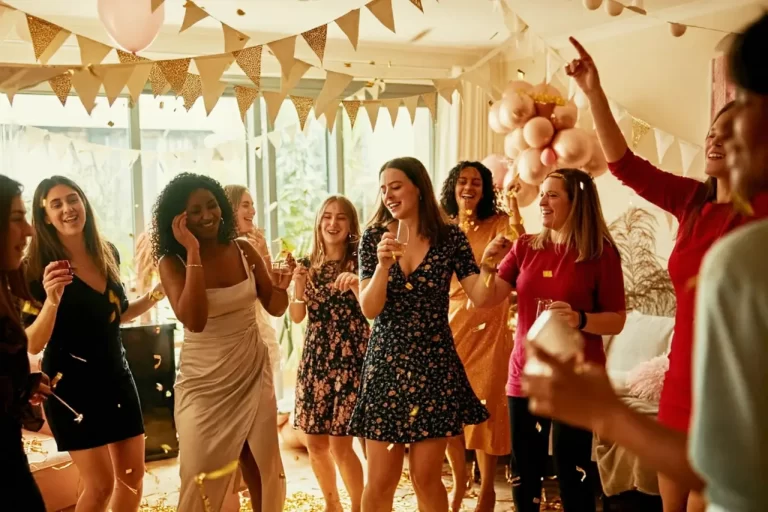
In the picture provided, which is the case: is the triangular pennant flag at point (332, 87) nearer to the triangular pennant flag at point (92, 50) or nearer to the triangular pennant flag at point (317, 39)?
the triangular pennant flag at point (317, 39)

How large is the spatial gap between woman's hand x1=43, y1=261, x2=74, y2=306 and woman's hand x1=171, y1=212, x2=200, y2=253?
36 cm

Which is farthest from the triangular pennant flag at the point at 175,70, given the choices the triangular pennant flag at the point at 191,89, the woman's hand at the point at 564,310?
the woman's hand at the point at 564,310

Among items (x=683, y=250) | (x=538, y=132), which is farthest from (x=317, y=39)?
(x=538, y=132)

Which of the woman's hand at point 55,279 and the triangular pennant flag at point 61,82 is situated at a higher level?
→ the triangular pennant flag at point 61,82

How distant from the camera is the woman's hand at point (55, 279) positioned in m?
2.47

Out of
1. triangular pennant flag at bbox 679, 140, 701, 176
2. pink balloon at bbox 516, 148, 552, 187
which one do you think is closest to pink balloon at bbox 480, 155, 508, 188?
pink balloon at bbox 516, 148, 552, 187

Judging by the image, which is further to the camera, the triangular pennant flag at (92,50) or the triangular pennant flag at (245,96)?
the triangular pennant flag at (245,96)

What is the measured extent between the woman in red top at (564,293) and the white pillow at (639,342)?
4.62ft

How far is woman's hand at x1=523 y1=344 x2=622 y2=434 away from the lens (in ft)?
3.04

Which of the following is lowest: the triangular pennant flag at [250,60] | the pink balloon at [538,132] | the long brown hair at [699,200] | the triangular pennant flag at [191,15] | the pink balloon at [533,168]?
the long brown hair at [699,200]

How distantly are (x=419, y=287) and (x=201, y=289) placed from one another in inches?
28.3

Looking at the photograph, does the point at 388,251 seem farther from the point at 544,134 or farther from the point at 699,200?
the point at 544,134

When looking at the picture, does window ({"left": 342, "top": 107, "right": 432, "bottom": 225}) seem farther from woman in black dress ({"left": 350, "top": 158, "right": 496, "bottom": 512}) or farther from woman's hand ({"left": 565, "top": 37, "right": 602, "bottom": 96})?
woman's hand ({"left": 565, "top": 37, "right": 602, "bottom": 96})

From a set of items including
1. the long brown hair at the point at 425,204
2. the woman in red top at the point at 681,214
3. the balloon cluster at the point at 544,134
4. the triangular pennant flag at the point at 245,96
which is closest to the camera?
the woman in red top at the point at 681,214
